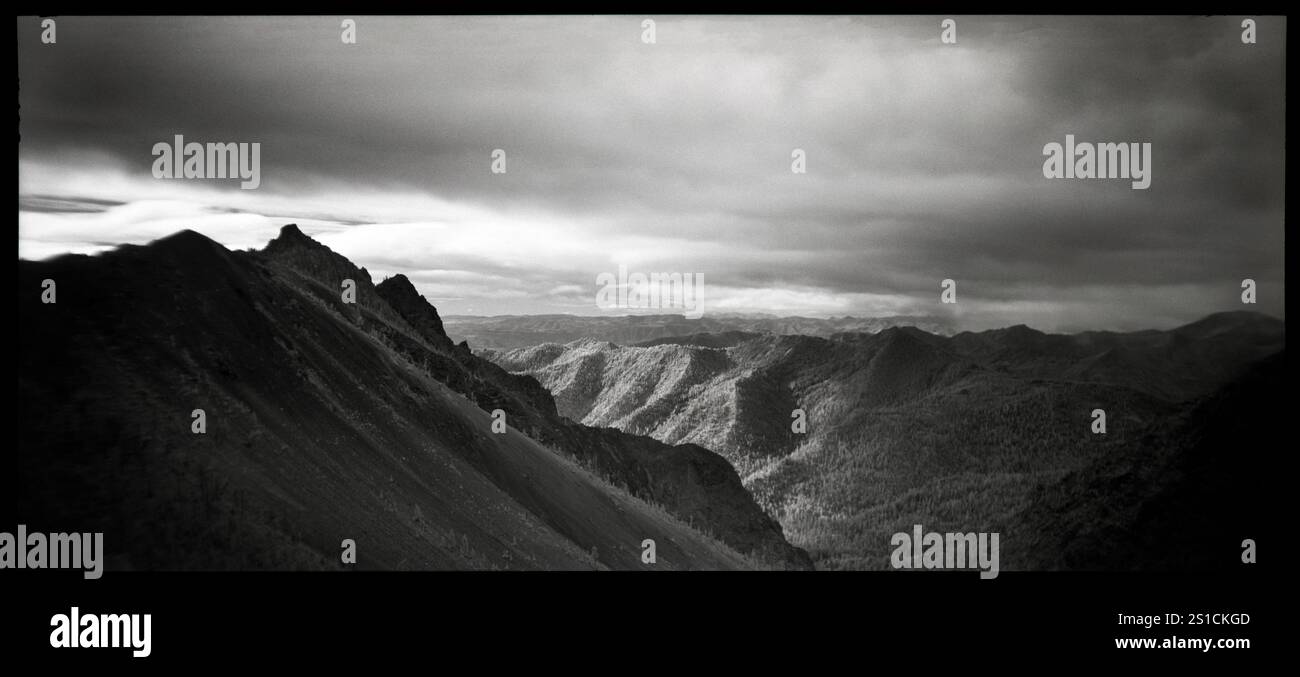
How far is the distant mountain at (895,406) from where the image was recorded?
6881 cm

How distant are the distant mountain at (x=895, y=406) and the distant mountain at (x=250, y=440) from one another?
1593 cm

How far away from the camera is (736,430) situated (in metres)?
124

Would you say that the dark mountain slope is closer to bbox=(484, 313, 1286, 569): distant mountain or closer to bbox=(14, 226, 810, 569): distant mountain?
bbox=(484, 313, 1286, 569): distant mountain

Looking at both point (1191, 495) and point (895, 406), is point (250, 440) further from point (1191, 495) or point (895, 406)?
point (895, 406)

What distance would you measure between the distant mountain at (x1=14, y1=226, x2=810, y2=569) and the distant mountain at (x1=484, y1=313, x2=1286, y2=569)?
15932 millimetres

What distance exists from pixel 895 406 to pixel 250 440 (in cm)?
13066

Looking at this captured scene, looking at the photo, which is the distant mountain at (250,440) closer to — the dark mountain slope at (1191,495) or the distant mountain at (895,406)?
the dark mountain slope at (1191,495)

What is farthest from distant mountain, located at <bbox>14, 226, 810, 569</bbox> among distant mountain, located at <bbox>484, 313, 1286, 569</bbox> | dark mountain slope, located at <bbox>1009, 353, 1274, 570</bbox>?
distant mountain, located at <bbox>484, 313, 1286, 569</bbox>

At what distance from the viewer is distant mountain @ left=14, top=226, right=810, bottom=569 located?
10.3 m

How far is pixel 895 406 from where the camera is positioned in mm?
131625

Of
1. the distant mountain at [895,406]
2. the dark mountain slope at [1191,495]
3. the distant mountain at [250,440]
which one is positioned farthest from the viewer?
the distant mountain at [895,406]

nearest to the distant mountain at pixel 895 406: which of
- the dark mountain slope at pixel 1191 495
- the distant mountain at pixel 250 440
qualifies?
the dark mountain slope at pixel 1191 495
